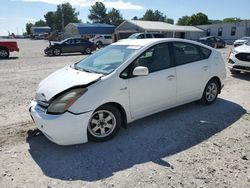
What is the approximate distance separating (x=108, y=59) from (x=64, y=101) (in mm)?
1461

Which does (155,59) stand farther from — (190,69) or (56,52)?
(56,52)

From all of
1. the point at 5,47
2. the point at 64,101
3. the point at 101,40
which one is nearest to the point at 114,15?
the point at 101,40

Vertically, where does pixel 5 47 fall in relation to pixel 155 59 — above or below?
below

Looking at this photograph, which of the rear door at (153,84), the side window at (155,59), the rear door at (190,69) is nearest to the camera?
the rear door at (153,84)

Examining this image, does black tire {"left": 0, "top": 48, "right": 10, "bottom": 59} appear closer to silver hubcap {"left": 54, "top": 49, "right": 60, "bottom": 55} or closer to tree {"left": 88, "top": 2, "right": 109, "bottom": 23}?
silver hubcap {"left": 54, "top": 49, "right": 60, "bottom": 55}

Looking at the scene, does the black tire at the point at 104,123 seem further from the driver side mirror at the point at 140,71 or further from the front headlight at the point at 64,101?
the driver side mirror at the point at 140,71

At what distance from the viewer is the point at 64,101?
145 inches

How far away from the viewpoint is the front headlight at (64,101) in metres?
3.65

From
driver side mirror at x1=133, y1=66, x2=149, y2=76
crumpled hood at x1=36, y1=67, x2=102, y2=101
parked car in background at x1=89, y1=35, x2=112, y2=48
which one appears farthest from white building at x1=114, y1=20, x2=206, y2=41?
driver side mirror at x1=133, y1=66, x2=149, y2=76

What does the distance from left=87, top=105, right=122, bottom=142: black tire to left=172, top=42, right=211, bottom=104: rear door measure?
161 centimetres

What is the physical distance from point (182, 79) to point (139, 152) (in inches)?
78.1

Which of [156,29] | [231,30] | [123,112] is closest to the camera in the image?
[123,112]

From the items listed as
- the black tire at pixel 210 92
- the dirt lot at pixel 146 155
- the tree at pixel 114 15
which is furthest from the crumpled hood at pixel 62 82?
the tree at pixel 114 15

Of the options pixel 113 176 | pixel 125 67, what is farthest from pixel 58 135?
pixel 125 67
